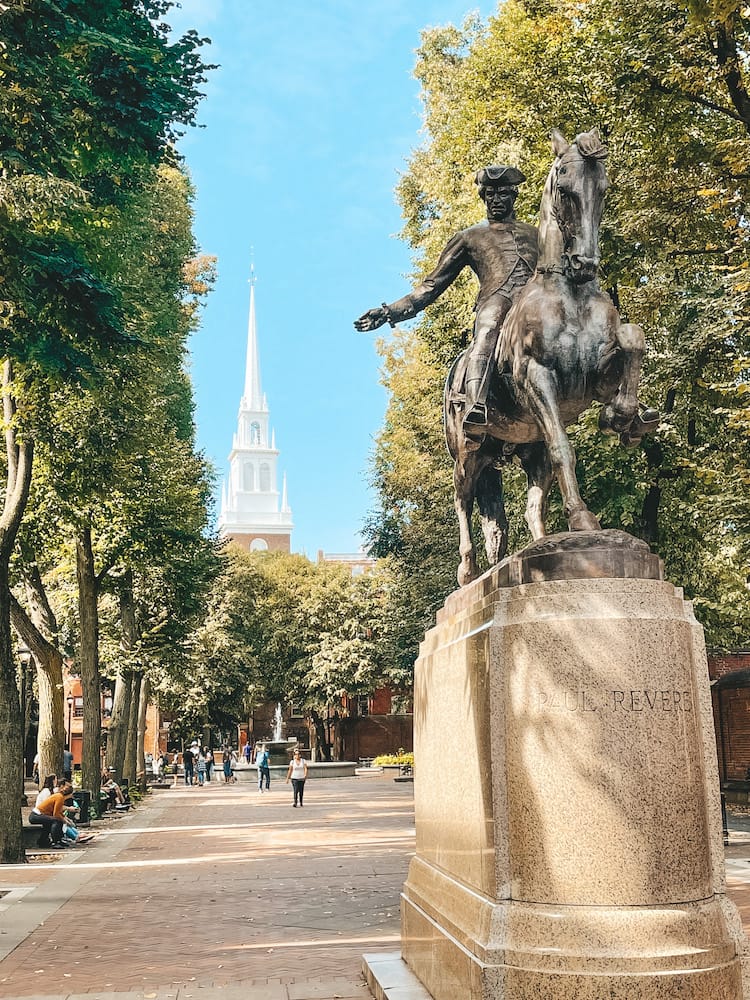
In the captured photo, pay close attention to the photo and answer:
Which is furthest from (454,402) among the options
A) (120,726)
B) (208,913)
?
(120,726)

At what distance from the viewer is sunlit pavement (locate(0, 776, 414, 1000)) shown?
859 centimetres

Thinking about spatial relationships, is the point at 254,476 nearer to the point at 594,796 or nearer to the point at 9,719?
the point at 9,719

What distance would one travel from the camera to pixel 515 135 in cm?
2228

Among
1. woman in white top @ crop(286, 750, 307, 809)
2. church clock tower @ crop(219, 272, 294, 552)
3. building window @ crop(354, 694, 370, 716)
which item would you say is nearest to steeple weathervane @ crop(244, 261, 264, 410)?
church clock tower @ crop(219, 272, 294, 552)

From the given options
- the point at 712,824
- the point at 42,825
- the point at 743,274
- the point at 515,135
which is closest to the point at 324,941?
the point at 712,824

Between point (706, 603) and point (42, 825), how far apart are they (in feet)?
46.6

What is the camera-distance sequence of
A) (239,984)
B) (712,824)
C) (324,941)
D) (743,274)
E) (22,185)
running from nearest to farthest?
(712,824), (239,984), (324,941), (22,185), (743,274)

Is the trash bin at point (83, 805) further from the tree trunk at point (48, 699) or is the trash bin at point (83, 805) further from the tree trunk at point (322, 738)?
the tree trunk at point (322, 738)

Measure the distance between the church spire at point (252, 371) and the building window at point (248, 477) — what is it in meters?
10.4

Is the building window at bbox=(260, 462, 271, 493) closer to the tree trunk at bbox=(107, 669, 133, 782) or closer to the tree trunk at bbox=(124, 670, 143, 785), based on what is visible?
the tree trunk at bbox=(124, 670, 143, 785)

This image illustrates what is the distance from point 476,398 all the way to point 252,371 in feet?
585

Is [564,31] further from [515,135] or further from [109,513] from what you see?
[109,513]

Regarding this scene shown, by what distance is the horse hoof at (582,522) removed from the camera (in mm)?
6277

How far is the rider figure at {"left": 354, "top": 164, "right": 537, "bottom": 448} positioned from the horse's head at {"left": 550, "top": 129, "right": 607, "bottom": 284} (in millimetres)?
1053
